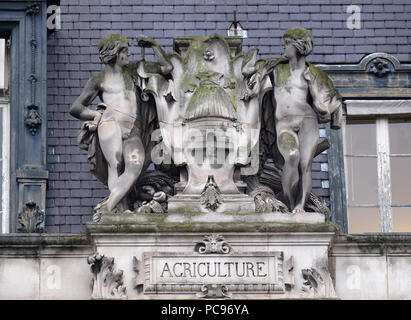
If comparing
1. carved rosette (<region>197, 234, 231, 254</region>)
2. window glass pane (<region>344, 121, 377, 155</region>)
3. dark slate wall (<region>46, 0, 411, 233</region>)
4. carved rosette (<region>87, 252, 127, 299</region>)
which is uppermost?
dark slate wall (<region>46, 0, 411, 233</region>)

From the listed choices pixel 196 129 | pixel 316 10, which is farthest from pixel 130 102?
pixel 316 10

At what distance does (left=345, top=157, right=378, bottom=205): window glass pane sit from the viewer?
34.2 metres

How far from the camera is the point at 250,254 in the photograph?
97.0ft

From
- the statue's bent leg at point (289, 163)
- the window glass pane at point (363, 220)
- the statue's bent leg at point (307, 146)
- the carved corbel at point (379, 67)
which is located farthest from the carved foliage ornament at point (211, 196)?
the carved corbel at point (379, 67)

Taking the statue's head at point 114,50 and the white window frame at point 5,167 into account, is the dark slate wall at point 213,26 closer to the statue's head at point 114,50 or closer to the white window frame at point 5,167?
the white window frame at point 5,167

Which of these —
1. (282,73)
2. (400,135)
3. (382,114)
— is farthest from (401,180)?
(282,73)

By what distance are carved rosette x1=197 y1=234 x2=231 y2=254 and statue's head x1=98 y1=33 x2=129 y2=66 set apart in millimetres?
2840

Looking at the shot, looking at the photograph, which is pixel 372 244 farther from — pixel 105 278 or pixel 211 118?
pixel 105 278

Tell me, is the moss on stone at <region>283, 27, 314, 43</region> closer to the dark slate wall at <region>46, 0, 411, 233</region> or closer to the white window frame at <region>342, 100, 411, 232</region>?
the dark slate wall at <region>46, 0, 411, 233</region>

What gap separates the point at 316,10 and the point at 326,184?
2963mm

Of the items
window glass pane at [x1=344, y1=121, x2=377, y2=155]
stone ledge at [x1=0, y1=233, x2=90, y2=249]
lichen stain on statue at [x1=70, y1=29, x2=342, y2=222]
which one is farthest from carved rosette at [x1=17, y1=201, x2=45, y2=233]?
window glass pane at [x1=344, y1=121, x2=377, y2=155]

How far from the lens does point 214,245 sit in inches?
1164

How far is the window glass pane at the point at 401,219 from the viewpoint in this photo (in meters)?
34.0
